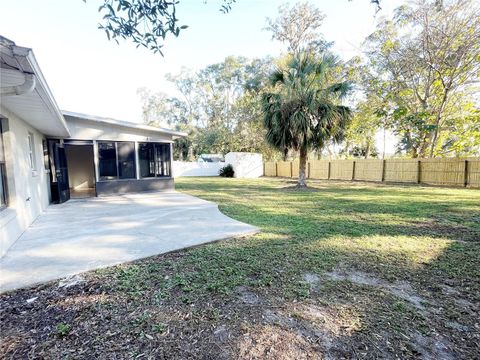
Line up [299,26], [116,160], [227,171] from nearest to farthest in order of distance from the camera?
[116,160], [299,26], [227,171]

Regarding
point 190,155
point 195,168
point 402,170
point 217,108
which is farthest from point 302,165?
point 190,155

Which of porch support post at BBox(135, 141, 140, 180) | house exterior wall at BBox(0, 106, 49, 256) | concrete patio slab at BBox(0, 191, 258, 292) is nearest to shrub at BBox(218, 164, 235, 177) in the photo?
porch support post at BBox(135, 141, 140, 180)

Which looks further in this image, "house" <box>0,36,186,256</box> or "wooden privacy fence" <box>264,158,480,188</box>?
"wooden privacy fence" <box>264,158,480,188</box>

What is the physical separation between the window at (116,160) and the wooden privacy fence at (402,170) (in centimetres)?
1360

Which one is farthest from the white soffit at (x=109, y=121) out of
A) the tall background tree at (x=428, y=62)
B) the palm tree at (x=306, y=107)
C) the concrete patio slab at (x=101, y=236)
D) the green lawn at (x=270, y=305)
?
the tall background tree at (x=428, y=62)

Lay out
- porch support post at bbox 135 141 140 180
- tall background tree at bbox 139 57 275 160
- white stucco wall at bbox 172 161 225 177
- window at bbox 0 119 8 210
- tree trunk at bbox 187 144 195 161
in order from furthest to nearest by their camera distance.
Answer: tree trunk at bbox 187 144 195 161, tall background tree at bbox 139 57 275 160, white stucco wall at bbox 172 161 225 177, porch support post at bbox 135 141 140 180, window at bbox 0 119 8 210

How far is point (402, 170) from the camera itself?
14.0m

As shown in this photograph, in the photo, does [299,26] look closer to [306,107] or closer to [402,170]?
[306,107]

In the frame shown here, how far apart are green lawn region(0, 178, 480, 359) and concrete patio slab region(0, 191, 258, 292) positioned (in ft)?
1.21

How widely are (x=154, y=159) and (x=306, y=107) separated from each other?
6.90 meters

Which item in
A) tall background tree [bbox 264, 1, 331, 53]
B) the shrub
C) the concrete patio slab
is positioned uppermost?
tall background tree [bbox 264, 1, 331, 53]

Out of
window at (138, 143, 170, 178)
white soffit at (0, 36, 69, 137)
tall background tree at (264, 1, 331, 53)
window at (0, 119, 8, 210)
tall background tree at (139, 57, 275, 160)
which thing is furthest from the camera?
tall background tree at (139, 57, 275, 160)

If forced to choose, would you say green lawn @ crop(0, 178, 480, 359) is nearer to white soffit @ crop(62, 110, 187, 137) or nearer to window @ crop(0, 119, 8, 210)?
window @ crop(0, 119, 8, 210)

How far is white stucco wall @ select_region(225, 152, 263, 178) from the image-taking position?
2130cm
